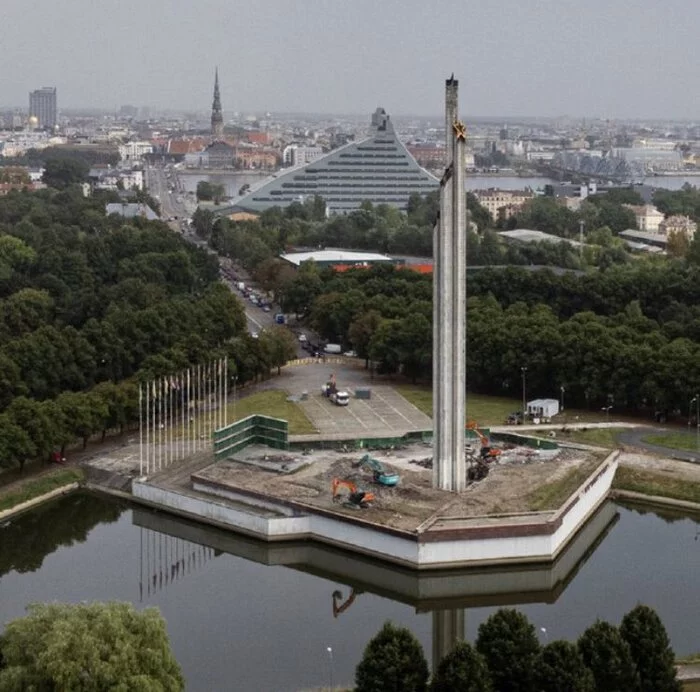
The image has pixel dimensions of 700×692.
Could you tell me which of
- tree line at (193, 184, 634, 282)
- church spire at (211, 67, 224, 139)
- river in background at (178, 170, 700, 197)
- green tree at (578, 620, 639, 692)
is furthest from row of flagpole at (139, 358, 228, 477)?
church spire at (211, 67, 224, 139)

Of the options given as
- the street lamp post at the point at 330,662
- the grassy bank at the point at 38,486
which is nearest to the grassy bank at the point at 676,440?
the street lamp post at the point at 330,662

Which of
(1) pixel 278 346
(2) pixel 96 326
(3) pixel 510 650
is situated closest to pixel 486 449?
(3) pixel 510 650

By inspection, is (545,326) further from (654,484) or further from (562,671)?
(562,671)

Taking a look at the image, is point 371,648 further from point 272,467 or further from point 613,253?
point 613,253

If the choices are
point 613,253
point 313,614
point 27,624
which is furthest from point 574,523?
point 613,253

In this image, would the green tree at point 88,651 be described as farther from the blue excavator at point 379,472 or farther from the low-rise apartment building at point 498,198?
the low-rise apartment building at point 498,198

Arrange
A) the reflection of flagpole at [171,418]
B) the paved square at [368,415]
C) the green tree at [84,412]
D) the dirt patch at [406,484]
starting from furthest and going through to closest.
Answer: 1. the paved square at [368,415]
2. the reflection of flagpole at [171,418]
3. the green tree at [84,412]
4. the dirt patch at [406,484]
